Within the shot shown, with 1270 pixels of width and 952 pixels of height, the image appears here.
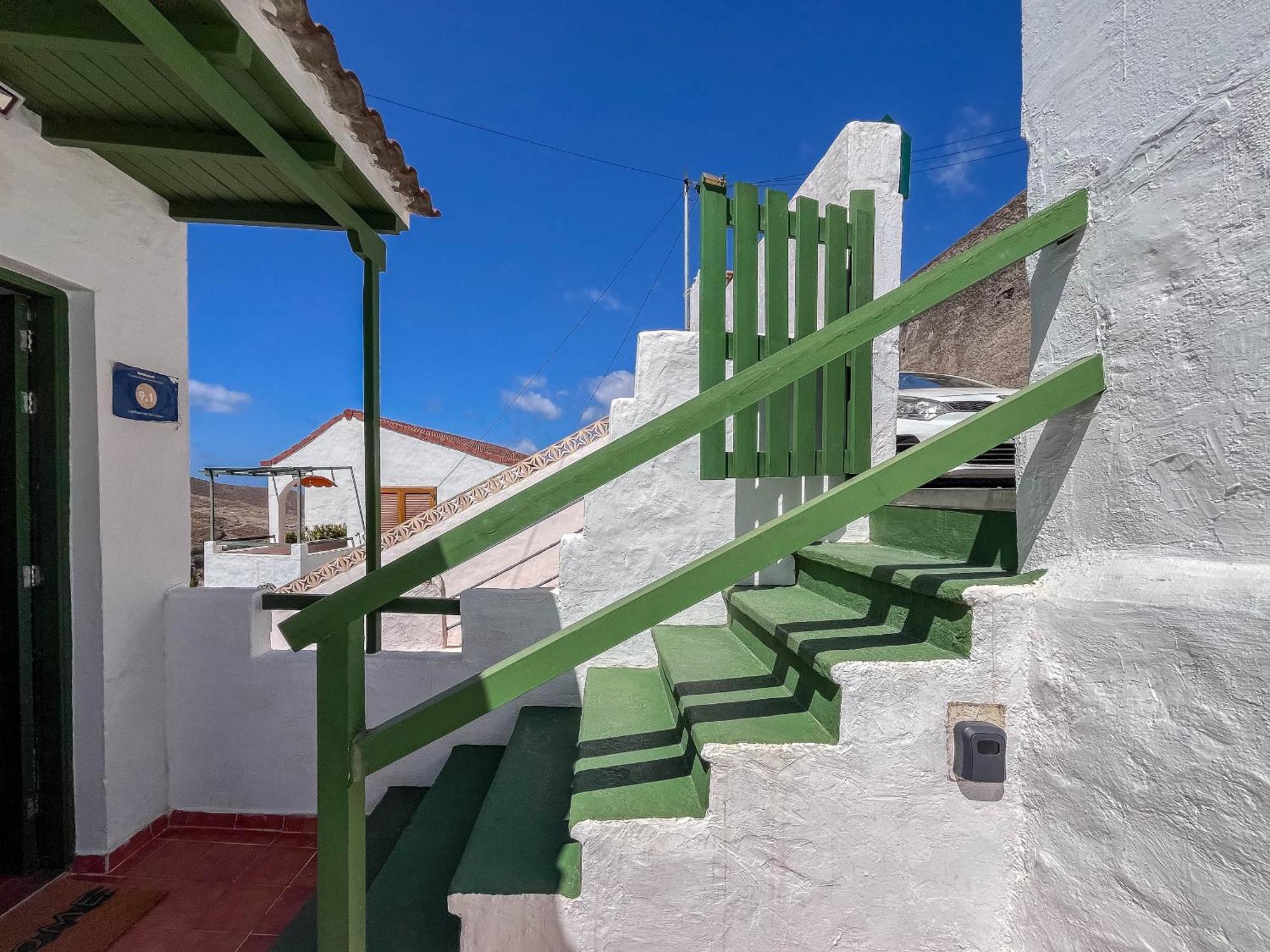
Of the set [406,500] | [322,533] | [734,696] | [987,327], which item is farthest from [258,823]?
[406,500]

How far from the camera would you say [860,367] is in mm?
2898

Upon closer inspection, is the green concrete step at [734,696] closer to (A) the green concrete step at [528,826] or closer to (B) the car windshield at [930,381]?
(A) the green concrete step at [528,826]

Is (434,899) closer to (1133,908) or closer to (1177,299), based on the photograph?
(1133,908)

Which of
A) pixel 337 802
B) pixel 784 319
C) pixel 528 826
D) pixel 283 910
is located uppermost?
pixel 784 319

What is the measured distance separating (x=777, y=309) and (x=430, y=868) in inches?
A: 104

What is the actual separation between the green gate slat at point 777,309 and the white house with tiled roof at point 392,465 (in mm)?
16175

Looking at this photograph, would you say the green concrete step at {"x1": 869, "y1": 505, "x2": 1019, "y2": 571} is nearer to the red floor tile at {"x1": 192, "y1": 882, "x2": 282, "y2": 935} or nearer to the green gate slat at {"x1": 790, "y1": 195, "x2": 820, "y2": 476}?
the green gate slat at {"x1": 790, "y1": 195, "x2": 820, "y2": 476}

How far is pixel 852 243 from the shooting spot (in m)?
2.94

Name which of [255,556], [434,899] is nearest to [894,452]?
[434,899]

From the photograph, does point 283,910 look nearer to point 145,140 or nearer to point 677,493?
point 677,493

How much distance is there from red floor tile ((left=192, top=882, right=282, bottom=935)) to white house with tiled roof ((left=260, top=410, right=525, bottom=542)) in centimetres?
1611

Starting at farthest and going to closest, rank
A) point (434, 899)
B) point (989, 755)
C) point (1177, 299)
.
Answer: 1. point (434, 899)
2. point (989, 755)
3. point (1177, 299)

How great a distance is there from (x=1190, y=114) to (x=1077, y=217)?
1.06 feet

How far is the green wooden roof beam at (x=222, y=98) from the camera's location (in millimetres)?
1663
